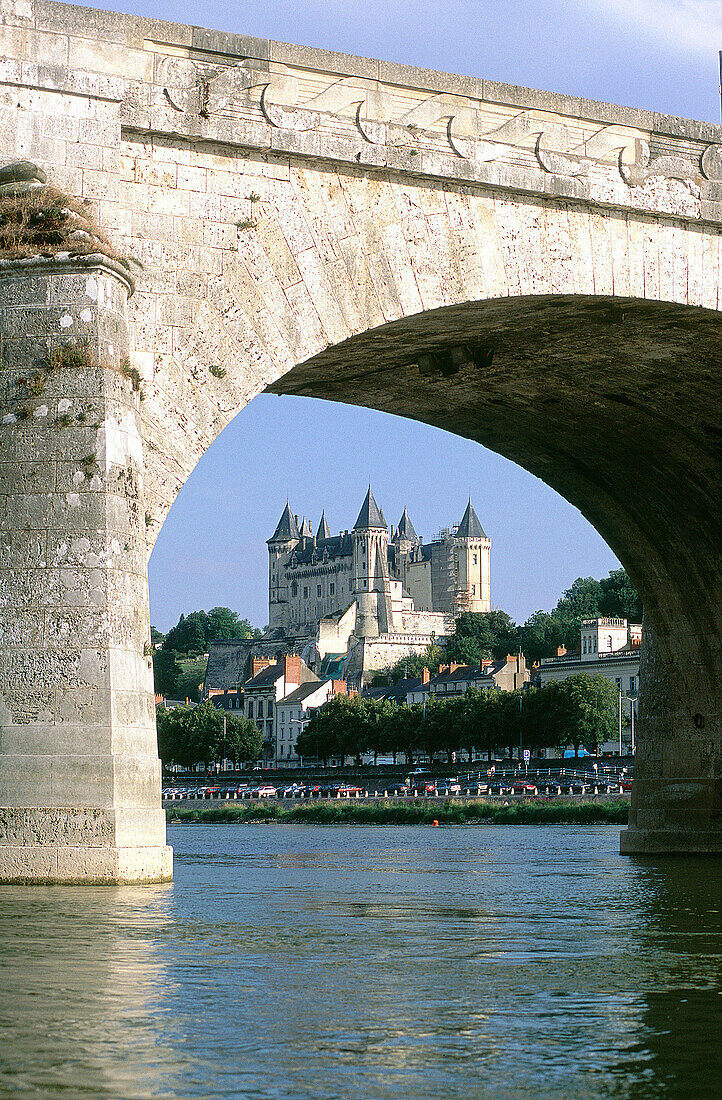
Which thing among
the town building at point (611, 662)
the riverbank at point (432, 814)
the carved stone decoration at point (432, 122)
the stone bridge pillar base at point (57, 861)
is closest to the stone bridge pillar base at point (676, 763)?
the carved stone decoration at point (432, 122)

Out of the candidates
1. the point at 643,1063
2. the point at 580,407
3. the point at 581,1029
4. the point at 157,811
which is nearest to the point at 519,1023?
the point at 581,1029

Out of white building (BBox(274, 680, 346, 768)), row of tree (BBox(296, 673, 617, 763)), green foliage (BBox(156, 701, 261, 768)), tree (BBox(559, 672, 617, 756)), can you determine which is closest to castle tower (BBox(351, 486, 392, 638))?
white building (BBox(274, 680, 346, 768))

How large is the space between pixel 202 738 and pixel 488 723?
90.4 feet

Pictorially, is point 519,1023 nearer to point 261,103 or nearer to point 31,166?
point 31,166

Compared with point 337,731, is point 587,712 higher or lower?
higher

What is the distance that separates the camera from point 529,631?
160 meters

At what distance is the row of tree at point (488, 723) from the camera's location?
91688 mm

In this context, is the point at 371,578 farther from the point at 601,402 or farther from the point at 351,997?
the point at 351,997

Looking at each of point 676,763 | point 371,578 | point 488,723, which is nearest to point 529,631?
point 371,578

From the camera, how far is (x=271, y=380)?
46.2 ft

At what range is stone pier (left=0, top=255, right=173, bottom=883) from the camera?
11.8 meters

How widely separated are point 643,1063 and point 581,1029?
73cm

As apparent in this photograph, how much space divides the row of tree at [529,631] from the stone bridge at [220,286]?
12663 cm

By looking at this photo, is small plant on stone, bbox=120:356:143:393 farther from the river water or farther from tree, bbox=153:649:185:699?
tree, bbox=153:649:185:699
